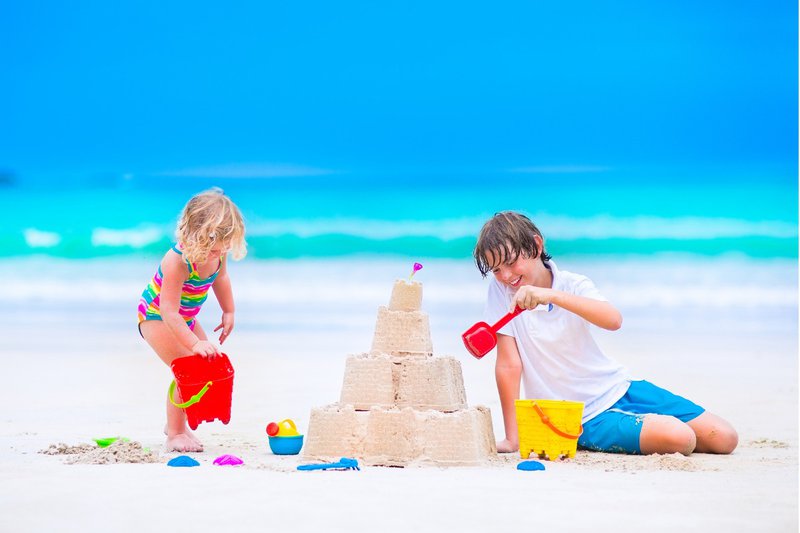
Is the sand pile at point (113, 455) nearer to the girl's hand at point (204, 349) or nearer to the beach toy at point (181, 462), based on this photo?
the beach toy at point (181, 462)

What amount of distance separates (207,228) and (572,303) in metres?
1.50

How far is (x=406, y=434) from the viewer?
13.5 feet

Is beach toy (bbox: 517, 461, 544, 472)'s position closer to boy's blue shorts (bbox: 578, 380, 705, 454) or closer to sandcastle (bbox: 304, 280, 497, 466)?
sandcastle (bbox: 304, 280, 497, 466)

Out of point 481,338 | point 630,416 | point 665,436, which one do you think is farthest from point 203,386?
point 665,436

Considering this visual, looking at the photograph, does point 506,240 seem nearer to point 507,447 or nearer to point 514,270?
point 514,270

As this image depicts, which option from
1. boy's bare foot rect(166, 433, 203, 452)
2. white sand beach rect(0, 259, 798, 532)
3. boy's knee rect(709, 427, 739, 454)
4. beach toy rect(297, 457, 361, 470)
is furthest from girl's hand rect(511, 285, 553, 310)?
boy's bare foot rect(166, 433, 203, 452)

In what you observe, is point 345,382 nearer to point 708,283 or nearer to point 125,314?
point 125,314

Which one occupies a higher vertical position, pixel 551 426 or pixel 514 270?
pixel 514 270

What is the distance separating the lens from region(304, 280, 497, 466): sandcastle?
4.10 meters

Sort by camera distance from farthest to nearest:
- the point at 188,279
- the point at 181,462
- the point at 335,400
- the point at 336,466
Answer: the point at 335,400, the point at 188,279, the point at 181,462, the point at 336,466

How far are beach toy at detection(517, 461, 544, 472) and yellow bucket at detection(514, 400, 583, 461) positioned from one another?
264 mm

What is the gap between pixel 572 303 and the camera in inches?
168

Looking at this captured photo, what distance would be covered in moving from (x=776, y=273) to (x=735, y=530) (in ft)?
39.8

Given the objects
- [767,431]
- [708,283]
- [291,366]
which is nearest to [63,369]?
[291,366]
